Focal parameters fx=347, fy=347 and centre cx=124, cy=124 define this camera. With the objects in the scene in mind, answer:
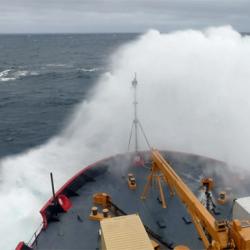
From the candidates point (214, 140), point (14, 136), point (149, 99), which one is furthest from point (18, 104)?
point (214, 140)

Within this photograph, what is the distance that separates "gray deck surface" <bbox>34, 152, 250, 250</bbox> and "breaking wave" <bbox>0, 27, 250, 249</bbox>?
592 cm

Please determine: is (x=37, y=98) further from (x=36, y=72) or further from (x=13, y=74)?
(x=36, y=72)

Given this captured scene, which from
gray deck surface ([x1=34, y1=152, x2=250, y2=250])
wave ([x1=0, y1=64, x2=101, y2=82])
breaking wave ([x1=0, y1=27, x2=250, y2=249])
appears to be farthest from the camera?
wave ([x1=0, y1=64, x2=101, y2=82])

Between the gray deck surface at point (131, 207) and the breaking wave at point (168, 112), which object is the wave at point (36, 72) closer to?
the breaking wave at point (168, 112)

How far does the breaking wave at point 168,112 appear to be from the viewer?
31.2 m

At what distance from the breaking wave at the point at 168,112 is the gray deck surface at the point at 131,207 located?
592 cm

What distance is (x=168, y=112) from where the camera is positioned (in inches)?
1565

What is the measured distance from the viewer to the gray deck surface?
16.4m

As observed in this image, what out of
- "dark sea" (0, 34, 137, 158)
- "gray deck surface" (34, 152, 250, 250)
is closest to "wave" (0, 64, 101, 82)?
"dark sea" (0, 34, 137, 158)

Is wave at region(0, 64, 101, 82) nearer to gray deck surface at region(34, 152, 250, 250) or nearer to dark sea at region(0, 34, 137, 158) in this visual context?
dark sea at region(0, 34, 137, 158)

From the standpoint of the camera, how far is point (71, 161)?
1275 inches

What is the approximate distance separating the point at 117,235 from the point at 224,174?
1257 cm

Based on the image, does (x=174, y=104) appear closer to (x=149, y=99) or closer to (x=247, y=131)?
(x=149, y=99)

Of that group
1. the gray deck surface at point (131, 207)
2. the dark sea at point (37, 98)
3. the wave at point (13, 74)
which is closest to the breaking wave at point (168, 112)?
the dark sea at point (37, 98)
